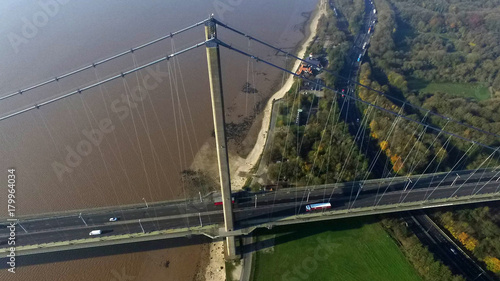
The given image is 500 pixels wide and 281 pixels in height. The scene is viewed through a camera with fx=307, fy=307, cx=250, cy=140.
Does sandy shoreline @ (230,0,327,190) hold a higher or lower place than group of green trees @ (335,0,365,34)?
lower

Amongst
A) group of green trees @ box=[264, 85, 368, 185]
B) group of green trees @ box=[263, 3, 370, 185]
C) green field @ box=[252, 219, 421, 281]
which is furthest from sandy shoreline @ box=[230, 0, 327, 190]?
green field @ box=[252, 219, 421, 281]

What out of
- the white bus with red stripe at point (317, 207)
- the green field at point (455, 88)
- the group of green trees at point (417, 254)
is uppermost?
the green field at point (455, 88)

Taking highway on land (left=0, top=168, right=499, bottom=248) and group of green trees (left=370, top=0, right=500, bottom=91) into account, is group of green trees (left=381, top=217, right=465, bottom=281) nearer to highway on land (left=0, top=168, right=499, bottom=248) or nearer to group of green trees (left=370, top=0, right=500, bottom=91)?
highway on land (left=0, top=168, right=499, bottom=248)

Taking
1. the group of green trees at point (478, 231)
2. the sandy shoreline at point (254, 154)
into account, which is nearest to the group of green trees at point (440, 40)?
the sandy shoreline at point (254, 154)

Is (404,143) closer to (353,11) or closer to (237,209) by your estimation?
(237,209)

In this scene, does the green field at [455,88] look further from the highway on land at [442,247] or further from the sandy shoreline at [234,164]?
the highway on land at [442,247]

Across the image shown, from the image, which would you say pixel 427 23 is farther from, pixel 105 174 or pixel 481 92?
pixel 105 174
